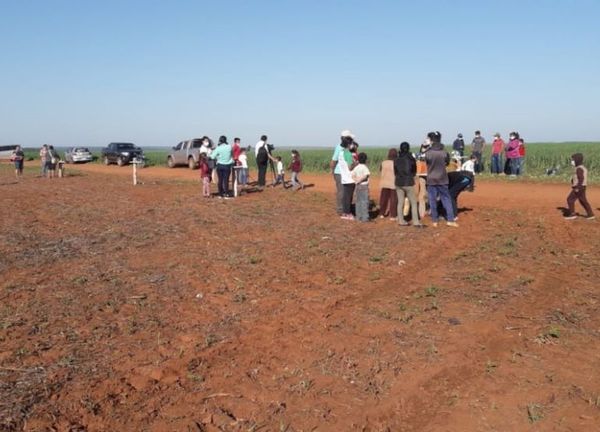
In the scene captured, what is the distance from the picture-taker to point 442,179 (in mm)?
10555

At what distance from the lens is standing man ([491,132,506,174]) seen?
20.5 meters

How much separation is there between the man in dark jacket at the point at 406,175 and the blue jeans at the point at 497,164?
1162 cm

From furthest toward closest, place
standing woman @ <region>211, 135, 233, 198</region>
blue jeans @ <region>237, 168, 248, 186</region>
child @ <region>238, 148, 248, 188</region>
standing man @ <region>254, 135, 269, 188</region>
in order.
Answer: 1. blue jeans @ <region>237, 168, 248, 186</region>
2. child @ <region>238, 148, 248, 188</region>
3. standing man @ <region>254, 135, 269, 188</region>
4. standing woman @ <region>211, 135, 233, 198</region>

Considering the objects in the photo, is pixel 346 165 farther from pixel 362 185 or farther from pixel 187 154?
pixel 187 154

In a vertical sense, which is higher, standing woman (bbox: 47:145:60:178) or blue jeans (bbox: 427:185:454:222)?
standing woman (bbox: 47:145:60:178)

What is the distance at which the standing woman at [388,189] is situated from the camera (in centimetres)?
1132

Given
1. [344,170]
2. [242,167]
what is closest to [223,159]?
[242,167]

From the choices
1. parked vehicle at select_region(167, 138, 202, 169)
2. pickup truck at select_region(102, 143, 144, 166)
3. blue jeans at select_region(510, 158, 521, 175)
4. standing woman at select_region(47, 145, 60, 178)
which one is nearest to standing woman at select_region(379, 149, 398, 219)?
Result: blue jeans at select_region(510, 158, 521, 175)

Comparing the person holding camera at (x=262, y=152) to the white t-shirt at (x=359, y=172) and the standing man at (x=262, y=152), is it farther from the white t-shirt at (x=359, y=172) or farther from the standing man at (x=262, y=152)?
the white t-shirt at (x=359, y=172)

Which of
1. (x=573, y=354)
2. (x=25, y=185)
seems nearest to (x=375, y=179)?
(x=25, y=185)

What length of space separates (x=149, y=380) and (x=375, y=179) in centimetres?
1849

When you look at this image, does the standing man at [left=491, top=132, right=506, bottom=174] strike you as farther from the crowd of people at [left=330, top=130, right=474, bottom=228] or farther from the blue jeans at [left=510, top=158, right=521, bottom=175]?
the crowd of people at [left=330, top=130, right=474, bottom=228]

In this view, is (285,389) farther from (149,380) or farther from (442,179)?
(442,179)

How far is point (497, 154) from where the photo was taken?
20.9 meters
